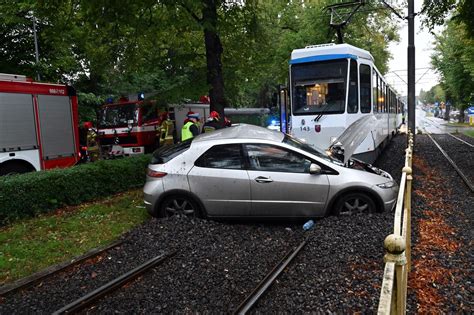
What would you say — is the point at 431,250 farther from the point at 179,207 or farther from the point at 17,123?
the point at 17,123

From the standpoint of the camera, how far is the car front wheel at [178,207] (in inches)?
283

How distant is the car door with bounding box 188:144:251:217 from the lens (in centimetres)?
695

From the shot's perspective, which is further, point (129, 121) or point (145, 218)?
point (129, 121)

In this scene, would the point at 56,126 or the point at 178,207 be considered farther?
the point at 56,126

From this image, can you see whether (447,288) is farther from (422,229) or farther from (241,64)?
(241,64)

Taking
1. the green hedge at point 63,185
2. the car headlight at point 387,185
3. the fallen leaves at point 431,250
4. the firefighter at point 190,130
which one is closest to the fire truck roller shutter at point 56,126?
the green hedge at point 63,185

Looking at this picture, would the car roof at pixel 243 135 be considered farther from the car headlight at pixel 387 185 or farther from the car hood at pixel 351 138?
the car hood at pixel 351 138

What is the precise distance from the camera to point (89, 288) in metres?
5.05

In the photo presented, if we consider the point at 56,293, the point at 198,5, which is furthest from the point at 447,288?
the point at 198,5

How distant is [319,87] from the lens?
1119cm

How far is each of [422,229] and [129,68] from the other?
10.6 m

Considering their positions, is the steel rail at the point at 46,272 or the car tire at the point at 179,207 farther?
the car tire at the point at 179,207

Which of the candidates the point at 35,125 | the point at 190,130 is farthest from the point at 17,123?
the point at 190,130

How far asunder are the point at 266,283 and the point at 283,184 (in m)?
2.28
